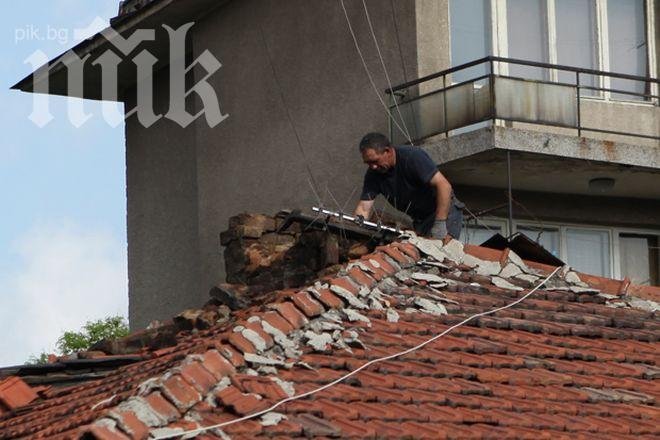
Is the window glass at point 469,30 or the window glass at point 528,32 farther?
the window glass at point 528,32

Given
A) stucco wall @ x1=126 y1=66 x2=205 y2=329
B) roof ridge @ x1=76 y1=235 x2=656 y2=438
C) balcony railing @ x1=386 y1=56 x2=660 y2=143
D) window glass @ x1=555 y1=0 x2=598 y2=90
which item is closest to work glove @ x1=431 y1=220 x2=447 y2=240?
roof ridge @ x1=76 y1=235 x2=656 y2=438

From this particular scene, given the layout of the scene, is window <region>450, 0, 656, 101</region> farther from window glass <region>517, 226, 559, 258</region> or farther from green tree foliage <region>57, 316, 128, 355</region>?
green tree foliage <region>57, 316, 128, 355</region>

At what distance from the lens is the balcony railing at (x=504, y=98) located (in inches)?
742

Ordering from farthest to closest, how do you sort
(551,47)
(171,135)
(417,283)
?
(171,135)
(551,47)
(417,283)

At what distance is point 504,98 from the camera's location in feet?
62.0

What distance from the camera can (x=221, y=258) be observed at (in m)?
22.4

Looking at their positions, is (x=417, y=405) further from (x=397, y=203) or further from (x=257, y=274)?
(x=257, y=274)

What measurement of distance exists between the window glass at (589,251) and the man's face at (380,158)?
19.5 ft

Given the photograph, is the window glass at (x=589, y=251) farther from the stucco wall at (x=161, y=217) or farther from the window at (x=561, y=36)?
the stucco wall at (x=161, y=217)

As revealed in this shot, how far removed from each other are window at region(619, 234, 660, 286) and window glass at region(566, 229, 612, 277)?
0.75ft

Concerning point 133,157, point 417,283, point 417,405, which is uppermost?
point 133,157

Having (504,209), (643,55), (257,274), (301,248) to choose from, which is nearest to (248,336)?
(301,248)

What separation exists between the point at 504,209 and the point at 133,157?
7526 millimetres

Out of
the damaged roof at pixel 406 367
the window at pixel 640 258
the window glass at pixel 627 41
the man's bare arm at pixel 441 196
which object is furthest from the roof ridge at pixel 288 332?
the window glass at pixel 627 41
